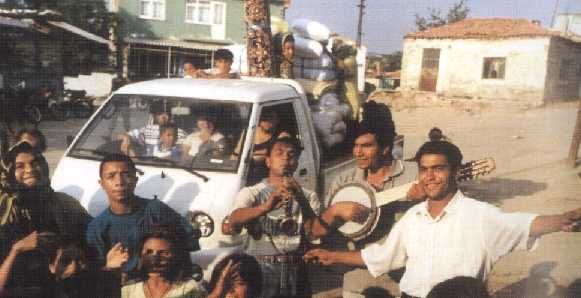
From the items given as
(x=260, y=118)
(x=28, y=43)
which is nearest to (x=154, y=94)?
(x=260, y=118)

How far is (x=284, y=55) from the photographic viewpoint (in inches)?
109

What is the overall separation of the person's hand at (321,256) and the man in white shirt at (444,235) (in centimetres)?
4

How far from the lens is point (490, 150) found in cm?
230

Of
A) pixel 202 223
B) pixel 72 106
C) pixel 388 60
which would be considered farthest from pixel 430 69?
pixel 72 106

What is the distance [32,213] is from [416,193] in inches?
60.4

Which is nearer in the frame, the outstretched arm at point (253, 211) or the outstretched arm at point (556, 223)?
the outstretched arm at point (556, 223)

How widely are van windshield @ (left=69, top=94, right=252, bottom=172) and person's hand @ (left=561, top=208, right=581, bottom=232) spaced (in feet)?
4.08

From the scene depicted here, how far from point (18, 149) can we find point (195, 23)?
168cm

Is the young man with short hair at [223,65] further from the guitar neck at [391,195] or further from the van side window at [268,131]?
the guitar neck at [391,195]

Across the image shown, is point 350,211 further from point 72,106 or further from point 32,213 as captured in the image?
point 72,106

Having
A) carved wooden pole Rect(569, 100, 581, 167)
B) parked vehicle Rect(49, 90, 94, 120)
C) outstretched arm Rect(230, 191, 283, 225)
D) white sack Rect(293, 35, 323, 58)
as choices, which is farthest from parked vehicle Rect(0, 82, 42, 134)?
carved wooden pole Rect(569, 100, 581, 167)

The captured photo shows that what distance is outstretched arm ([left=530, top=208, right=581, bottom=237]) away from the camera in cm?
181

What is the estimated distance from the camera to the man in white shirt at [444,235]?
75.3 inches

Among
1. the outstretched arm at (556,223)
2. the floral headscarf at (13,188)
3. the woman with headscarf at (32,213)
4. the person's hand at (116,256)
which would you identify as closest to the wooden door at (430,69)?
the outstretched arm at (556,223)
